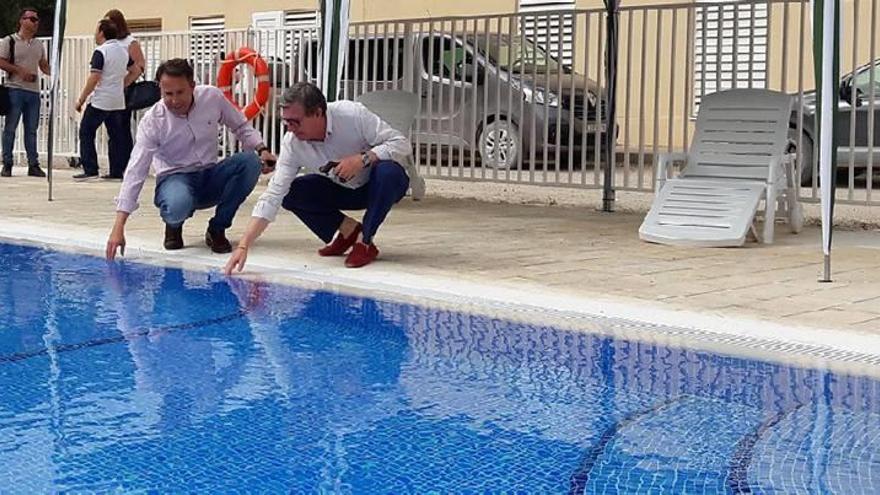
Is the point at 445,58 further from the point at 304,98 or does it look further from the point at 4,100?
the point at 304,98

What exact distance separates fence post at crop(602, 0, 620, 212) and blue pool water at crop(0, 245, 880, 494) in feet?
17.2

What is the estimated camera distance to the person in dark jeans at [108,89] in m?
12.9

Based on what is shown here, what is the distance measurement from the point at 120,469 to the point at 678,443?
5.08ft

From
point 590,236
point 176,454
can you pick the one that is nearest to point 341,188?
point 590,236

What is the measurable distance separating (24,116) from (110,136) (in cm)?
128

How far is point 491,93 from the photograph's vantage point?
11930 mm

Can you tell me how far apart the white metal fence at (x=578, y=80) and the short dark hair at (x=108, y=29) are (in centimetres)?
139

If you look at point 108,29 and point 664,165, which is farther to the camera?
point 108,29

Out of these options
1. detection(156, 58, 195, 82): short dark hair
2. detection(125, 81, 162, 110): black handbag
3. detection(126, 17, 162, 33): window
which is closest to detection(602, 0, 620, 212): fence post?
detection(156, 58, 195, 82): short dark hair

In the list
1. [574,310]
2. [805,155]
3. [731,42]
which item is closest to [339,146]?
[574,310]

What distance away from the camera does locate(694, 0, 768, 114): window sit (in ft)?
33.0

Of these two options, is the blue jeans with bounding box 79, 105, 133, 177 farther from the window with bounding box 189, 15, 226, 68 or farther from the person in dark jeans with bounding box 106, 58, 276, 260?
the person in dark jeans with bounding box 106, 58, 276, 260

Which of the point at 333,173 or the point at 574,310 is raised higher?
the point at 333,173

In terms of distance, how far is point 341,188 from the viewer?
707cm
